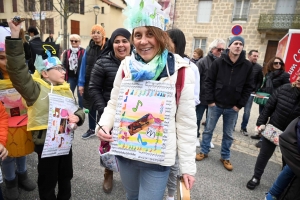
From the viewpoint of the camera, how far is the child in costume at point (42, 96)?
1546 mm

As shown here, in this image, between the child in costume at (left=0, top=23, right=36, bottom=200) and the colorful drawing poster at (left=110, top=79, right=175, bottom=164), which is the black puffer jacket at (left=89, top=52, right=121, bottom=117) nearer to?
the child in costume at (left=0, top=23, right=36, bottom=200)

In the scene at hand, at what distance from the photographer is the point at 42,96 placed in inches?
69.0

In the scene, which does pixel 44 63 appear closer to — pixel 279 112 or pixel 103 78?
pixel 103 78

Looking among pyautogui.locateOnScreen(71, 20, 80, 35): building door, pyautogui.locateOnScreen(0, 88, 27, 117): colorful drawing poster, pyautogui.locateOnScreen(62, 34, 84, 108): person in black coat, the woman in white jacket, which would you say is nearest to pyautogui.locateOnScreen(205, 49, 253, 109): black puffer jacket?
the woman in white jacket

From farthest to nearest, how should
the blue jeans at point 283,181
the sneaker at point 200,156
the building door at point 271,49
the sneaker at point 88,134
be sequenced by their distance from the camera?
the building door at point 271,49
the sneaker at point 88,134
the sneaker at point 200,156
the blue jeans at point 283,181

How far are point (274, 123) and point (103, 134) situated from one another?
2315mm

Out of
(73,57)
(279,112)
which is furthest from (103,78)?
(73,57)

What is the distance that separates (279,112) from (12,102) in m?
3.10

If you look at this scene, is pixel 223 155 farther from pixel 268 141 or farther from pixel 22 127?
pixel 22 127

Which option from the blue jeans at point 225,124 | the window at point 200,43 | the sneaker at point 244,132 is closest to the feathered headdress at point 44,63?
the blue jeans at point 225,124

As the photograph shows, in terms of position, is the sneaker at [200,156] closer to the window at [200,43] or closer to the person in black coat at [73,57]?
the person in black coat at [73,57]

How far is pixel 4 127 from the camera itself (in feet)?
5.55

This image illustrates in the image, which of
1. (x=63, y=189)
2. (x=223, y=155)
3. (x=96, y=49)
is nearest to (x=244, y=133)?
(x=223, y=155)

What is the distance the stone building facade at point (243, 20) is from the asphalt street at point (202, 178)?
49.3 ft
